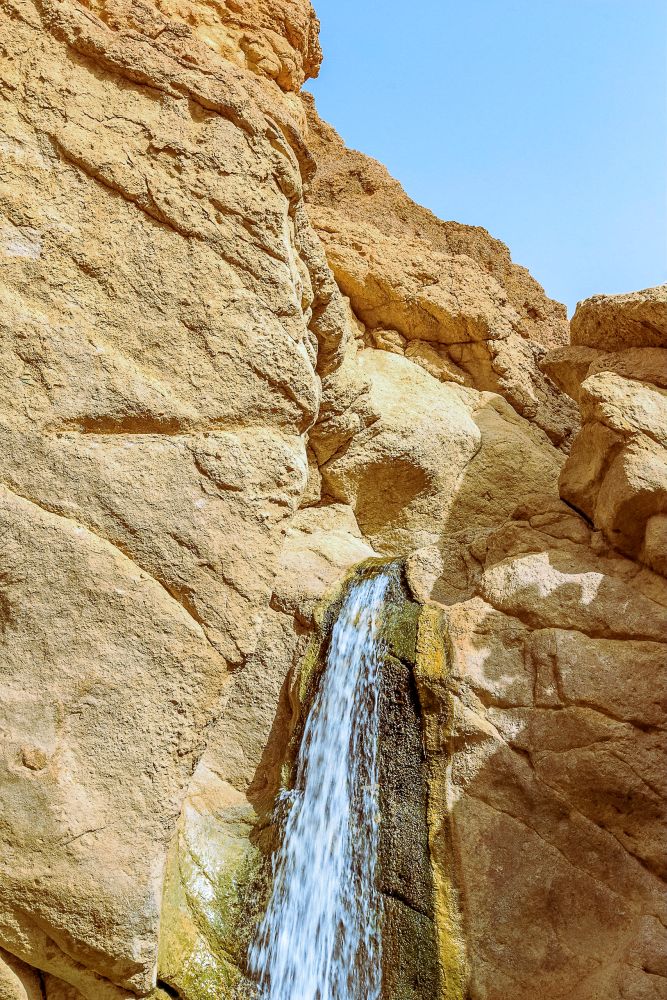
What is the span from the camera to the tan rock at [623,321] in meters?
6.62

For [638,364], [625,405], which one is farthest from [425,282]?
[625,405]

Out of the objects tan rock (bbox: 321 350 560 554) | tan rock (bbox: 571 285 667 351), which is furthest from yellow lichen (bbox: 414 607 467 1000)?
tan rock (bbox: 571 285 667 351)

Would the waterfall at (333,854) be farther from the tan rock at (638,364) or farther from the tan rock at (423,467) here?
the tan rock at (638,364)

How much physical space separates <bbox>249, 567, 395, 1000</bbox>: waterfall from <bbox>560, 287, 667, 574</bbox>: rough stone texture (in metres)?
2.18

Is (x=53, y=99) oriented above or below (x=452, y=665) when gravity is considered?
above

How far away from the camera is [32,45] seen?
5516 mm

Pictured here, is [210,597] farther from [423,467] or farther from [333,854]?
[423,467]

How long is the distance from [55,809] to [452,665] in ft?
9.66

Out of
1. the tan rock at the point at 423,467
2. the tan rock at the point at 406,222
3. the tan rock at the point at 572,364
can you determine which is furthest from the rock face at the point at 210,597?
the tan rock at the point at 406,222

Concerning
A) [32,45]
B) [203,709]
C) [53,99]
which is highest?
[32,45]

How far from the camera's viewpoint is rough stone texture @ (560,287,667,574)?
580cm

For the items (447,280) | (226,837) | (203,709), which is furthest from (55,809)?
(447,280)

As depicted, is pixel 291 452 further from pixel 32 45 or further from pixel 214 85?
pixel 32 45

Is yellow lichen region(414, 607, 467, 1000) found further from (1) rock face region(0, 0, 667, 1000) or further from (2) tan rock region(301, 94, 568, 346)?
Answer: (2) tan rock region(301, 94, 568, 346)
